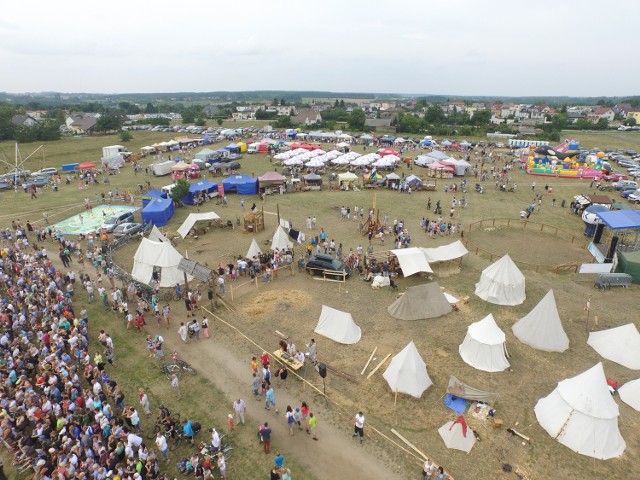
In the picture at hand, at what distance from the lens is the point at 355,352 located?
46.7 feet

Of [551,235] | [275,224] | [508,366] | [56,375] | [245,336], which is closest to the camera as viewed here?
[56,375]

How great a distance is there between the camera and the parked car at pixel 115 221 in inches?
1022

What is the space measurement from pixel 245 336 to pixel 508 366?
9.94 meters

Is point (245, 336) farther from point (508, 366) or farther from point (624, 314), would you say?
point (624, 314)

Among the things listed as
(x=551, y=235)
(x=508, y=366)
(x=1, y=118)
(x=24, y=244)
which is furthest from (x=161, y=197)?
(x=1, y=118)

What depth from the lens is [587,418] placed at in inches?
408

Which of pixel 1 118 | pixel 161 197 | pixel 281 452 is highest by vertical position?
pixel 1 118

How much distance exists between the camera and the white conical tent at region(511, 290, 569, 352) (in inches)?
564

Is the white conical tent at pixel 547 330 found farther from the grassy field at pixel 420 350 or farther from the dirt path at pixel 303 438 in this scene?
the dirt path at pixel 303 438

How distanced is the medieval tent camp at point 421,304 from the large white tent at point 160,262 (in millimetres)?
10275

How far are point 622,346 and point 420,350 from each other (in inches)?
286

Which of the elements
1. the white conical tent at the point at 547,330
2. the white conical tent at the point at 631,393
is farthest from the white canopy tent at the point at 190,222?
the white conical tent at the point at 631,393

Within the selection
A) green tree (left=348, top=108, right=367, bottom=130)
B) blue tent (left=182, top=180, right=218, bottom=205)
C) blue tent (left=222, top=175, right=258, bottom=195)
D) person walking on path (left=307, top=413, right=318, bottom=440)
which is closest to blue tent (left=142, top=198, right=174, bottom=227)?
blue tent (left=182, top=180, right=218, bottom=205)

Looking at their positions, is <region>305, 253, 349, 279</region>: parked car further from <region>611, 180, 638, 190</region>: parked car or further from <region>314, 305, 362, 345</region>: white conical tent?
<region>611, 180, 638, 190</region>: parked car
